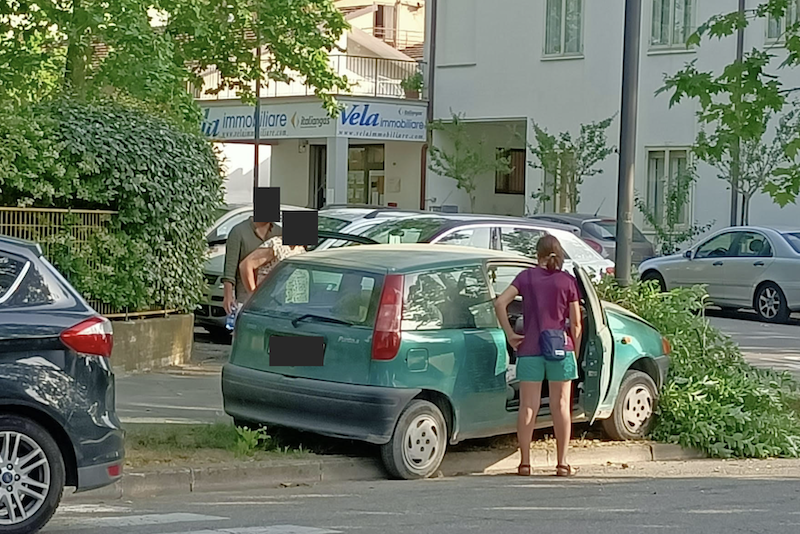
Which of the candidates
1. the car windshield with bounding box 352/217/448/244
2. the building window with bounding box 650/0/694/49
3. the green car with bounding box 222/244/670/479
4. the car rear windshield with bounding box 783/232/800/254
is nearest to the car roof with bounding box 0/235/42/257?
the green car with bounding box 222/244/670/479

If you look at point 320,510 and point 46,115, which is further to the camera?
point 46,115

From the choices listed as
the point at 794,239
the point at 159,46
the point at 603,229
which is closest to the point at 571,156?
the point at 603,229

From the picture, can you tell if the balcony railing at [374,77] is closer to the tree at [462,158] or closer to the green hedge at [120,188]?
the tree at [462,158]

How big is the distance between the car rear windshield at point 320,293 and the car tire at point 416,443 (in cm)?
71

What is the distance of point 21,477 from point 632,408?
5922mm

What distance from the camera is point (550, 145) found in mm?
34500

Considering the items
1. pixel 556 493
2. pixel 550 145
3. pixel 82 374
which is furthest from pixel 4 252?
pixel 550 145

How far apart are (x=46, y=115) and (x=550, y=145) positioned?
73.3 feet

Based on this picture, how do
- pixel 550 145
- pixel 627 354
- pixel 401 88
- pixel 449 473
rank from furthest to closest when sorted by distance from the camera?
pixel 401 88 < pixel 550 145 < pixel 627 354 < pixel 449 473

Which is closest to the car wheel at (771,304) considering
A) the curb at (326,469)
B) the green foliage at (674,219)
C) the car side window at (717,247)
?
the car side window at (717,247)

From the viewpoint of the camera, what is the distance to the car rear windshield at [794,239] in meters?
23.8

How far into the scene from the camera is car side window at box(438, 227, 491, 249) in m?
15.0

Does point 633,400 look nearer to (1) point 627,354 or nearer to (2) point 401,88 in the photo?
(1) point 627,354

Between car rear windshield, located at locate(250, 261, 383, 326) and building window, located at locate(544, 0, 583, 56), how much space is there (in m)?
26.5
